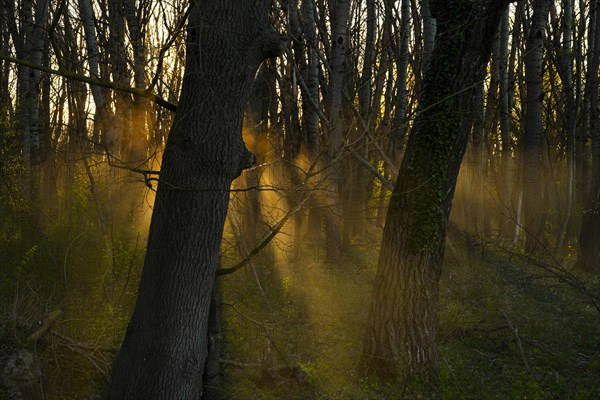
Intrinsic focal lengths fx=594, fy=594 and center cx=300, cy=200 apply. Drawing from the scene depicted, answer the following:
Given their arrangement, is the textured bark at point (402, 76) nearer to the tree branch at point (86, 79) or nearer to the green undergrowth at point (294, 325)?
the green undergrowth at point (294, 325)

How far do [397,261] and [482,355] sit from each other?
7.67ft

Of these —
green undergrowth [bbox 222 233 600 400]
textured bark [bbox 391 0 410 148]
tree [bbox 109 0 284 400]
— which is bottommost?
green undergrowth [bbox 222 233 600 400]

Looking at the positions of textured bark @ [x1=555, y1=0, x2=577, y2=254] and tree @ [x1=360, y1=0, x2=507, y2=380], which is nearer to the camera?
tree @ [x1=360, y1=0, x2=507, y2=380]

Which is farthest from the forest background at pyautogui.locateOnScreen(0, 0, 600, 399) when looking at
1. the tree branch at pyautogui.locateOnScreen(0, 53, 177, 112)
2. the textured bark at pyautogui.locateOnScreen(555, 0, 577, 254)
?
the textured bark at pyautogui.locateOnScreen(555, 0, 577, 254)

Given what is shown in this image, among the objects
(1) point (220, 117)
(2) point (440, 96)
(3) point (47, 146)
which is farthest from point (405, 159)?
(3) point (47, 146)

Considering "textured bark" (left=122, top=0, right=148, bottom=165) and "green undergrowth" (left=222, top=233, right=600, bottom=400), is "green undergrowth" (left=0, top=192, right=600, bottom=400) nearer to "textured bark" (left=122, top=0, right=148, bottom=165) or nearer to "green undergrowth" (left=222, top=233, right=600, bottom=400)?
"green undergrowth" (left=222, top=233, right=600, bottom=400)

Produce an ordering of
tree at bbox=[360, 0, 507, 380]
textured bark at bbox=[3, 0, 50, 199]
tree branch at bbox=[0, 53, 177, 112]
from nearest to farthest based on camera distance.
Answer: tree branch at bbox=[0, 53, 177, 112] < tree at bbox=[360, 0, 507, 380] < textured bark at bbox=[3, 0, 50, 199]

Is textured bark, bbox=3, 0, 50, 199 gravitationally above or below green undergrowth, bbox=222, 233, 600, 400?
above

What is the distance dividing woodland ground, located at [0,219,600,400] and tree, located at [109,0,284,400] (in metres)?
1.10

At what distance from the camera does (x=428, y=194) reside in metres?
6.95

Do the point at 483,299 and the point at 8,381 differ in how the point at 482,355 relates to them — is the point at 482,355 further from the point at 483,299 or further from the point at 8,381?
the point at 8,381

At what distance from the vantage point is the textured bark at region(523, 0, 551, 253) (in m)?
14.3

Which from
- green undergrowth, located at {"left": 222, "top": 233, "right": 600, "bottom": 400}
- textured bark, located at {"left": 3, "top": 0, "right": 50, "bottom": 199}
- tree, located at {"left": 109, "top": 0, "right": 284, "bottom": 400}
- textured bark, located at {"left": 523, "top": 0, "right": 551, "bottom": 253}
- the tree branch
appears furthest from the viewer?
textured bark, located at {"left": 523, "top": 0, "right": 551, "bottom": 253}

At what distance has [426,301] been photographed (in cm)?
710
